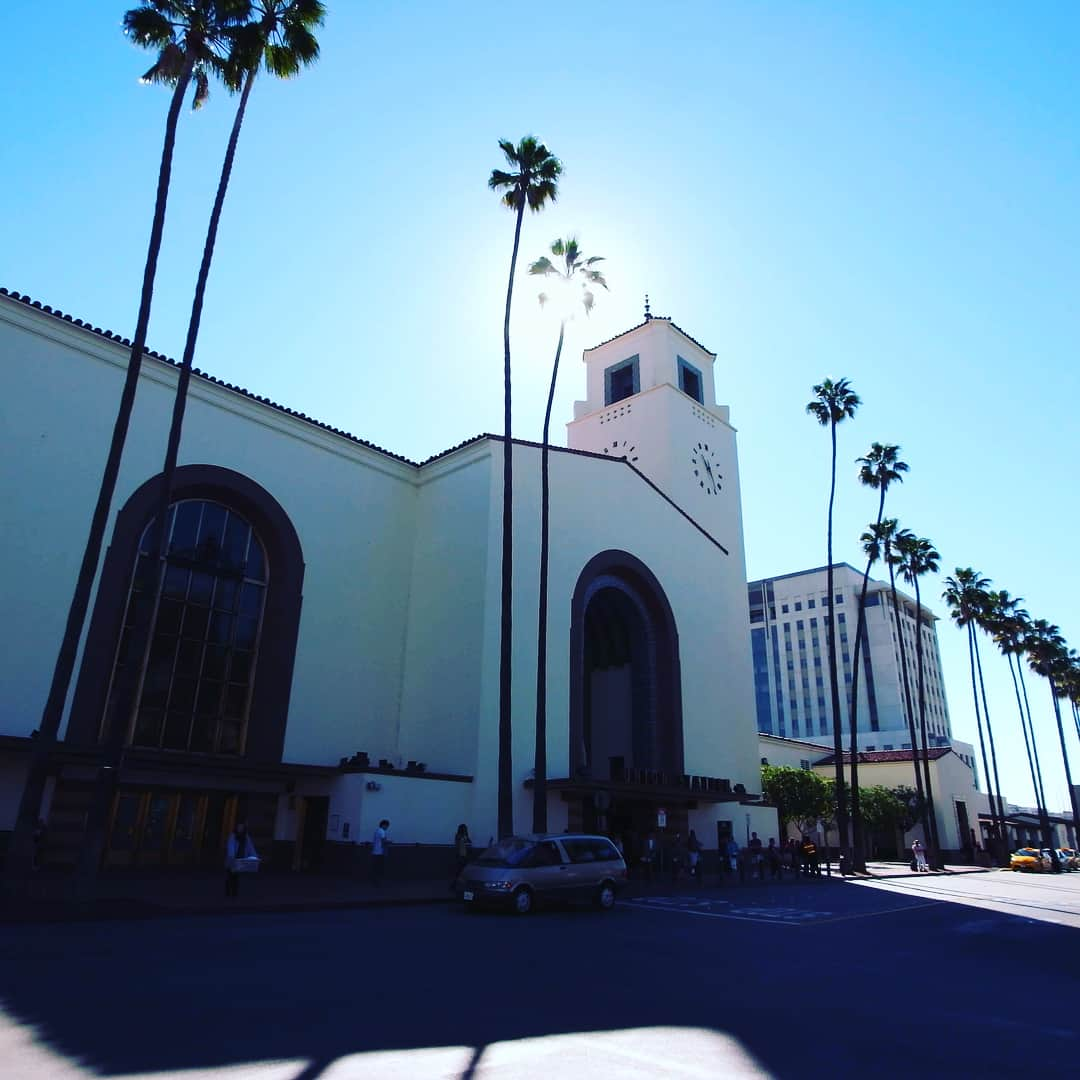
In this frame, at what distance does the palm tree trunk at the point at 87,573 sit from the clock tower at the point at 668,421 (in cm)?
2528

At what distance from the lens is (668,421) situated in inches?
1537

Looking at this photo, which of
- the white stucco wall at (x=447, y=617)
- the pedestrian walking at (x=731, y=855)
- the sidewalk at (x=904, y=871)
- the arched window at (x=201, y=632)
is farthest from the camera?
the sidewalk at (x=904, y=871)

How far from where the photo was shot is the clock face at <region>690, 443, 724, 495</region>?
40.3m

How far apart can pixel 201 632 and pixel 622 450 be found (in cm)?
2383

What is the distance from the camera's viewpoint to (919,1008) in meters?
7.79

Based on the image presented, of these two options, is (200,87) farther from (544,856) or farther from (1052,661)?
(1052,661)

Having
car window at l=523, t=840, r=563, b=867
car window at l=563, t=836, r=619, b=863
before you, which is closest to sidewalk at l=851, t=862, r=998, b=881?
car window at l=563, t=836, r=619, b=863

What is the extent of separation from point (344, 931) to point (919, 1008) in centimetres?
788

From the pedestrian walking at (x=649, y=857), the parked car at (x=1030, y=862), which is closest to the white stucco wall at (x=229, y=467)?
the pedestrian walking at (x=649, y=857)

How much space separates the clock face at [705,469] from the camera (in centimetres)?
4028

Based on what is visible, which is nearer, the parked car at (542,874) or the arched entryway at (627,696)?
the parked car at (542,874)

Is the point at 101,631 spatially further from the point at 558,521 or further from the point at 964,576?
the point at 964,576

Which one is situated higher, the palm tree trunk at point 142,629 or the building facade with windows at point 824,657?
the building facade with windows at point 824,657

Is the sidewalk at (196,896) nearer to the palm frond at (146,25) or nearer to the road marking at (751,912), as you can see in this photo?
the road marking at (751,912)
